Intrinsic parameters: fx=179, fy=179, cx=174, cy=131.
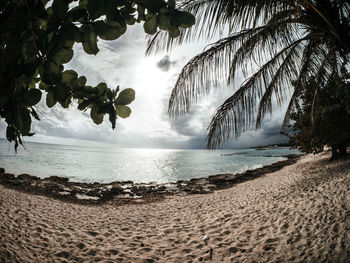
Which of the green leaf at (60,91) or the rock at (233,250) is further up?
the green leaf at (60,91)

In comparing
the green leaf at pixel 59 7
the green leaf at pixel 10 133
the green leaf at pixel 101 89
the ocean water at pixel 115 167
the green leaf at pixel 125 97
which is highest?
the green leaf at pixel 59 7

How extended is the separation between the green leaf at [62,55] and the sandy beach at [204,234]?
3381 mm

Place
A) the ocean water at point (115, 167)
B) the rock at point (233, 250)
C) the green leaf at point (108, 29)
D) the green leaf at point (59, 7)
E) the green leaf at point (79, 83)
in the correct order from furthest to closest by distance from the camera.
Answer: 1. the ocean water at point (115, 167)
2. the rock at point (233, 250)
3. the green leaf at point (79, 83)
4. the green leaf at point (108, 29)
5. the green leaf at point (59, 7)

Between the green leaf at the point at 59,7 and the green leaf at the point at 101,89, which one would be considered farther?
the green leaf at the point at 101,89

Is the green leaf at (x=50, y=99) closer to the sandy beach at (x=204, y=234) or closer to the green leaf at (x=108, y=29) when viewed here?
the green leaf at (x=108, y=29)

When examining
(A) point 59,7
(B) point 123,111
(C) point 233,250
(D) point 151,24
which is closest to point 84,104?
(B) point 123,111

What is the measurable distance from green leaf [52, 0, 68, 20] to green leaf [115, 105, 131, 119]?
0.41 metres

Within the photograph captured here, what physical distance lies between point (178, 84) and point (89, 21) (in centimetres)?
296

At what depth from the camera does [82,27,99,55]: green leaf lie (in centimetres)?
80

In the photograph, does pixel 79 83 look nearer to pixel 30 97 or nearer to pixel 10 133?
pixel 30 97

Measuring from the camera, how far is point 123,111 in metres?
0.92

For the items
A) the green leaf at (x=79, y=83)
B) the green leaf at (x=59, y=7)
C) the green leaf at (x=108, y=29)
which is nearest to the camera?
the green leaf at (x=59, y=7)

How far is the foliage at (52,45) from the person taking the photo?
68 centimetres

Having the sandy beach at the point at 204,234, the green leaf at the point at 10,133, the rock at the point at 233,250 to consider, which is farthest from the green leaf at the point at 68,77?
the rock at the point at 233,250
